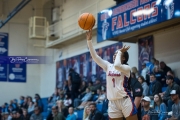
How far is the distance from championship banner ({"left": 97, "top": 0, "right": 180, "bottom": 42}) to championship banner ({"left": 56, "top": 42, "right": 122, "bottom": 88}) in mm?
2140

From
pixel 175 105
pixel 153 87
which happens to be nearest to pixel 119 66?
pixel 175 105

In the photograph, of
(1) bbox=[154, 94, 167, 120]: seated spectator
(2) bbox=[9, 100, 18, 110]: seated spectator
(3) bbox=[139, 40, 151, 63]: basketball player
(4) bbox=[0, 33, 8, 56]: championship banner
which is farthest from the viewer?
(4) bbox=[0, 33, 8, 56]: championship banner

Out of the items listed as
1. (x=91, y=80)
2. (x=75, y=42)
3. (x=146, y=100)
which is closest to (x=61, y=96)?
(x=91, y=80)

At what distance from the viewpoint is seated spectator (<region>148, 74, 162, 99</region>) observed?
10.8 meters

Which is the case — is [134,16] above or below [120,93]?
above

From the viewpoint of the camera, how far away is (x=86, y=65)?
1759 cm

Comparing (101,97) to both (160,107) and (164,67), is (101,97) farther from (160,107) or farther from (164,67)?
(160,107)

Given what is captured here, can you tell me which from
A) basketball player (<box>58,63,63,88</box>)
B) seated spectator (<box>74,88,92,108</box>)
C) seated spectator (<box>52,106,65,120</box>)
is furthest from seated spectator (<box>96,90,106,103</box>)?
basketball player (<box>58,63,63,88</box>)

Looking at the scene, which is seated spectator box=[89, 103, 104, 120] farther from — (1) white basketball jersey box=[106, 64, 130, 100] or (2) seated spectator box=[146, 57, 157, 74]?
(1) white basketball jersey box=[106, 64, 130, 100]

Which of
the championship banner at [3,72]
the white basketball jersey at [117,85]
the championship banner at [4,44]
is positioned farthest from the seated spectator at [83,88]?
the white basketball jersey at [117,85]

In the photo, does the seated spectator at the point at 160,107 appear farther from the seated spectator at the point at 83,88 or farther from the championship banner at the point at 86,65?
the seated spectator at the point at 83,88

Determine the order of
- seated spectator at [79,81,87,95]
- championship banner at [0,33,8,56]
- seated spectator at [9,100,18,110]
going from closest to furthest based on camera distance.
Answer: seated spectator at [79,81,87,95], seated spectator at [9,100,18,110], championship banner at [0,33,8,56]

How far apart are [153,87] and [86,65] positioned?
23.1 ft

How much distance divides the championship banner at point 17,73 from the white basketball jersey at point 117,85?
16.2 meters
